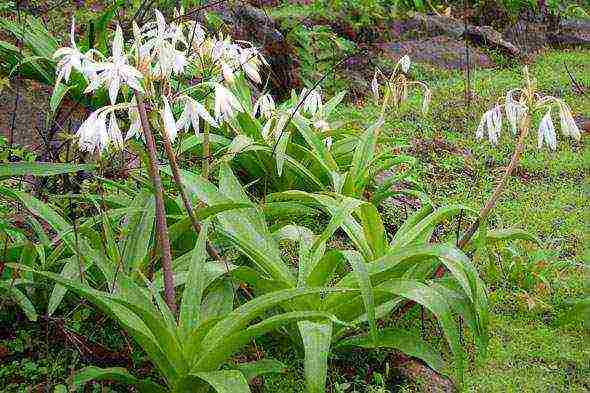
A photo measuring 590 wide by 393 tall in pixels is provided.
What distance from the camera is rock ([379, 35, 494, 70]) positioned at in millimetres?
8398

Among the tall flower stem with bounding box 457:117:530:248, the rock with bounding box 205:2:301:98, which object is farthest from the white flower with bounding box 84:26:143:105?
the rock with bounding box 205:2:301:98

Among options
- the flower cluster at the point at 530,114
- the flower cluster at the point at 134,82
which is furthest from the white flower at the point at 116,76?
the flower cluster at the point at 530,114

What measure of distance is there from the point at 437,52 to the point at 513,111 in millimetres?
6054

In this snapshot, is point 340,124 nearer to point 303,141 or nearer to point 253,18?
point 303,141

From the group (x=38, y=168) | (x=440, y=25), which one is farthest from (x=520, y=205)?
(x=440, y=25)

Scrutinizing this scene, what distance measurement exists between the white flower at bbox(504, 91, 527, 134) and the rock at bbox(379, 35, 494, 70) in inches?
220

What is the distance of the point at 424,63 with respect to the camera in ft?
27.4

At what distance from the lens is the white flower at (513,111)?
272 centimetres

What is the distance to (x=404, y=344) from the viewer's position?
2.80 meters

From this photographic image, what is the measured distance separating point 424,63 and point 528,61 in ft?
4.66

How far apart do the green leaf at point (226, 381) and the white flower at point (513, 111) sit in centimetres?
141

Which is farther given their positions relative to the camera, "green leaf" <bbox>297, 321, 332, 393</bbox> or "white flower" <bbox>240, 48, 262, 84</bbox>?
"white flower" <bbox>240, 48, 262, 84</bbox>

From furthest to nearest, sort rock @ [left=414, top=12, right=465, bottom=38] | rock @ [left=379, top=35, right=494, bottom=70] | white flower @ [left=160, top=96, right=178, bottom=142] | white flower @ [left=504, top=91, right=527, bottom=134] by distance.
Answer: rock @ [left=414, top=12, right=465, bottom=38]
rock @ [left=379, top=35, right=494, bottom=70]
white flower @ [left=504, top=91, right=527, bottom=134]
white flower @ [left=160, top=96, right=178, bottom=142]

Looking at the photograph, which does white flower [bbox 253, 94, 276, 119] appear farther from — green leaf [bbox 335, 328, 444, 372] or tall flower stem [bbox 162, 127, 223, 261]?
green leaf [bbox 335, 328, 444, 372]
